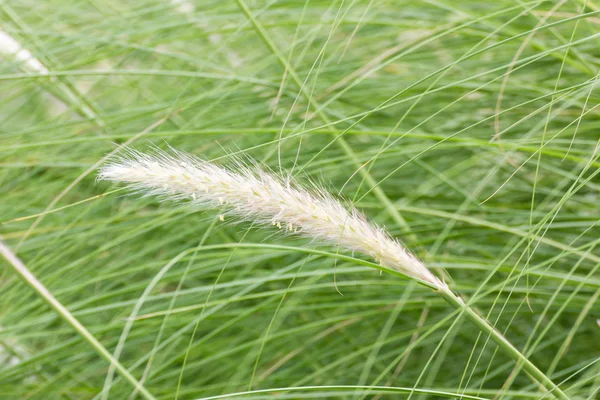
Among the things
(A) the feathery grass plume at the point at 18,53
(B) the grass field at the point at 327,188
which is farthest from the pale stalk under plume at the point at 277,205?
(A) the feathery grass plume at the point at 18,53

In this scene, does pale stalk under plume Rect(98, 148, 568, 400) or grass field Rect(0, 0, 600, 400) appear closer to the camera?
pale stalk under plume Rect(98, 148, 568, 400)

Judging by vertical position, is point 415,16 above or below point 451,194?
above

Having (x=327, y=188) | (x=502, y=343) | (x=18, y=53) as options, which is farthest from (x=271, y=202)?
(x=18, y=53)

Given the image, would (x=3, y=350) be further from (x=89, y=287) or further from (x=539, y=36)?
(x=539, y=36)

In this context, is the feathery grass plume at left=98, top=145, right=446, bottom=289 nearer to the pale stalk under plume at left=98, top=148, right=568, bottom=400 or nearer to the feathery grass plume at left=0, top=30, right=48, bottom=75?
the pale stalk under plume at left=98, top=148, right=568, bottom=400

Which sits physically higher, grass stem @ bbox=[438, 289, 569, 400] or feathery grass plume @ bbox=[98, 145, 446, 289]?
feathery grass plume @ bbox=[98, 145, 446, 289]

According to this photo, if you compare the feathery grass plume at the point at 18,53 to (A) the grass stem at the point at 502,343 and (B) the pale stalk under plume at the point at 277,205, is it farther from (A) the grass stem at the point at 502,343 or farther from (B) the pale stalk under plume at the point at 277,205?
(A) the grass stem at the point at 502,343

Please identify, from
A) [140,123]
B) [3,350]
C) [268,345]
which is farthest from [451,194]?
[3,350]

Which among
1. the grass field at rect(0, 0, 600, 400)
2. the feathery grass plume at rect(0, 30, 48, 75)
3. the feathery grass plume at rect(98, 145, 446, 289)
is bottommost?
the grass field at rect(0, 0, 600, 400)

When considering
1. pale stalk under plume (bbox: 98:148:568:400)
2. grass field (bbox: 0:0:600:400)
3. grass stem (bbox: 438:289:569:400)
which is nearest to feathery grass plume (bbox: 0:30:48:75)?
grass field (bbox: 0:0:600:400)
